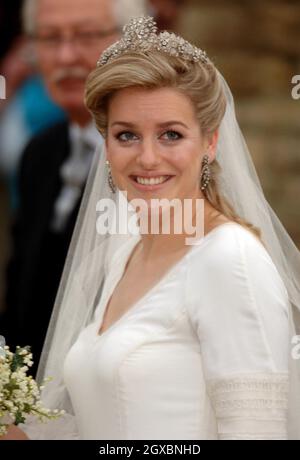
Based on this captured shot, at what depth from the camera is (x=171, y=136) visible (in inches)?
139

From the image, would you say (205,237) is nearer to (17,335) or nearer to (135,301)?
(135,301)

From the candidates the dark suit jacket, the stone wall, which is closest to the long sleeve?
the dark suit jacket

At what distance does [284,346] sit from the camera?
3305mm

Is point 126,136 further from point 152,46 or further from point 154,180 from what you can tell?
point 152,46

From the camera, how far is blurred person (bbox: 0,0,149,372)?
5.25 metres

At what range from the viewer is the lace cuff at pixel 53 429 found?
3803mm

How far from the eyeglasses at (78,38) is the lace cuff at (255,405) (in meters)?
2.33

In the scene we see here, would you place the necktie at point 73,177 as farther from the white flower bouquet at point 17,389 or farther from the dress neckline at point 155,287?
the white flower bouquet at point 17,389

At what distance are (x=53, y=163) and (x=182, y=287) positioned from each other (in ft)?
6.82
